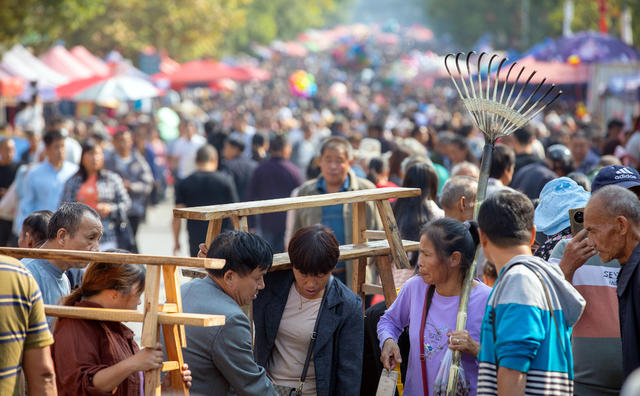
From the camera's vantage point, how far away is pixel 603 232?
11.8 ft

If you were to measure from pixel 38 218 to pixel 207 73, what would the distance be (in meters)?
26.6

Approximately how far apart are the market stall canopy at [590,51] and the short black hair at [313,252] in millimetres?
12409

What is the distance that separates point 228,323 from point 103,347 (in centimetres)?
53

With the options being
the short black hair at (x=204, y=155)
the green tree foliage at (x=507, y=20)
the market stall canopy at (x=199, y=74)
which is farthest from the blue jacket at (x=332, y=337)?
the green tree foliage at (x=507, y=20)

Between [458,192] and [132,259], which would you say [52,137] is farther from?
[132,259]

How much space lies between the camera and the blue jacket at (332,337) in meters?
4.16

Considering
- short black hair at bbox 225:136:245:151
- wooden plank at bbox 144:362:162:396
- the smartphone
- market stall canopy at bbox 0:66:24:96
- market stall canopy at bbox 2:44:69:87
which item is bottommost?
wooden plank at bbox 144:362:162:396

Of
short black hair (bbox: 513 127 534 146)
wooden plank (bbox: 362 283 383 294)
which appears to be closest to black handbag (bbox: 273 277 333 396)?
wooden plank (bbox: 362 283 383 294)

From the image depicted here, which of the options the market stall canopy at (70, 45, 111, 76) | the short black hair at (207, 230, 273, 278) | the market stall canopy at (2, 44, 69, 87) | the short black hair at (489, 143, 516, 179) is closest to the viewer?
the short black hair at (207, 230, 273, 278)

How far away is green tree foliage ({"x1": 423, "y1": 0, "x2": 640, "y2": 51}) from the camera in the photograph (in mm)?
37000

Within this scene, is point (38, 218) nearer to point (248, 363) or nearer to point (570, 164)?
point (248, 363)

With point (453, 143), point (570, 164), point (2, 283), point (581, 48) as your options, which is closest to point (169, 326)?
point (2, 283)

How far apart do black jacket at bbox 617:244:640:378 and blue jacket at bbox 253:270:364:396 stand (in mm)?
1267

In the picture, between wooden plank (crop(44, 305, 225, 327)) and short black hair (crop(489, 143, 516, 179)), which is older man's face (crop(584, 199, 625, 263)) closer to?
wooden plank (crop(44, 305, 225, 327))
